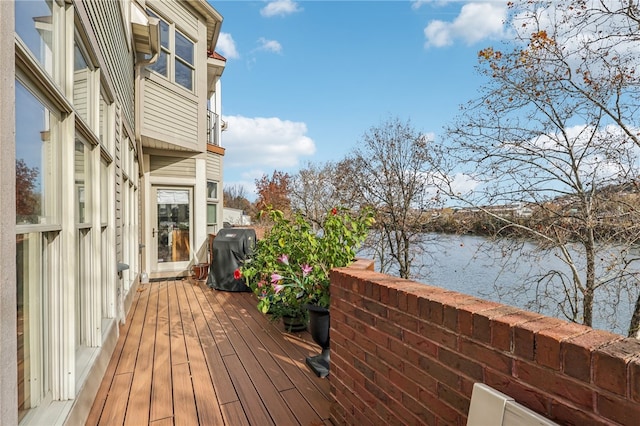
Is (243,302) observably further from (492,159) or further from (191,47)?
(191,47)

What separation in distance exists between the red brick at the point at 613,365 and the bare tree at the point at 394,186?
28.6 ft

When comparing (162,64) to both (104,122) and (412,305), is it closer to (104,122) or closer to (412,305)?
(104,122)

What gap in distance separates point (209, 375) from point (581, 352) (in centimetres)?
272

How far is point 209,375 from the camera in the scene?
2764 mm

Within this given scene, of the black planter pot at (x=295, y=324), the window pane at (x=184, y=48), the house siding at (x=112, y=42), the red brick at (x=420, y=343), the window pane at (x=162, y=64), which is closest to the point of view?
the red brick at (x=420, y=343)

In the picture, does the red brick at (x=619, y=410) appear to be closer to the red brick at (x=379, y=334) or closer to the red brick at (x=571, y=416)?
the red brick at (x=571, y=416)

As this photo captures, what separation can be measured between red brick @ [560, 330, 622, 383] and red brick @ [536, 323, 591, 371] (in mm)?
16

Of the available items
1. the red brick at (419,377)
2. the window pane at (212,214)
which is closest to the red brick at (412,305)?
the red brick at (419,377)

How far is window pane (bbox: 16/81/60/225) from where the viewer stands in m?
1.37

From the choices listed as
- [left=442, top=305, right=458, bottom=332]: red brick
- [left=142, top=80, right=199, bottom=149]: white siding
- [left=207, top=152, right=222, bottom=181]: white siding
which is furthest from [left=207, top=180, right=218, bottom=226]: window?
[left=442, top=305, right=458, bottom=332]: red brick

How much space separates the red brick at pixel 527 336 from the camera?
98cm

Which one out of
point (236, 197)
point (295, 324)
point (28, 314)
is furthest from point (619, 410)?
point (236, 197)

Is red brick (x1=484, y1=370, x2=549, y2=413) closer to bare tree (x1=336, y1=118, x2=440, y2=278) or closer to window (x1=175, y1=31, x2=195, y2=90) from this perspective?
window (x1=175, y1=31, x2=195, y2=90)

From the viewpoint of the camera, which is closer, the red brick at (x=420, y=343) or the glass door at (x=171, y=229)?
the red brick at (x=420, y=343)
